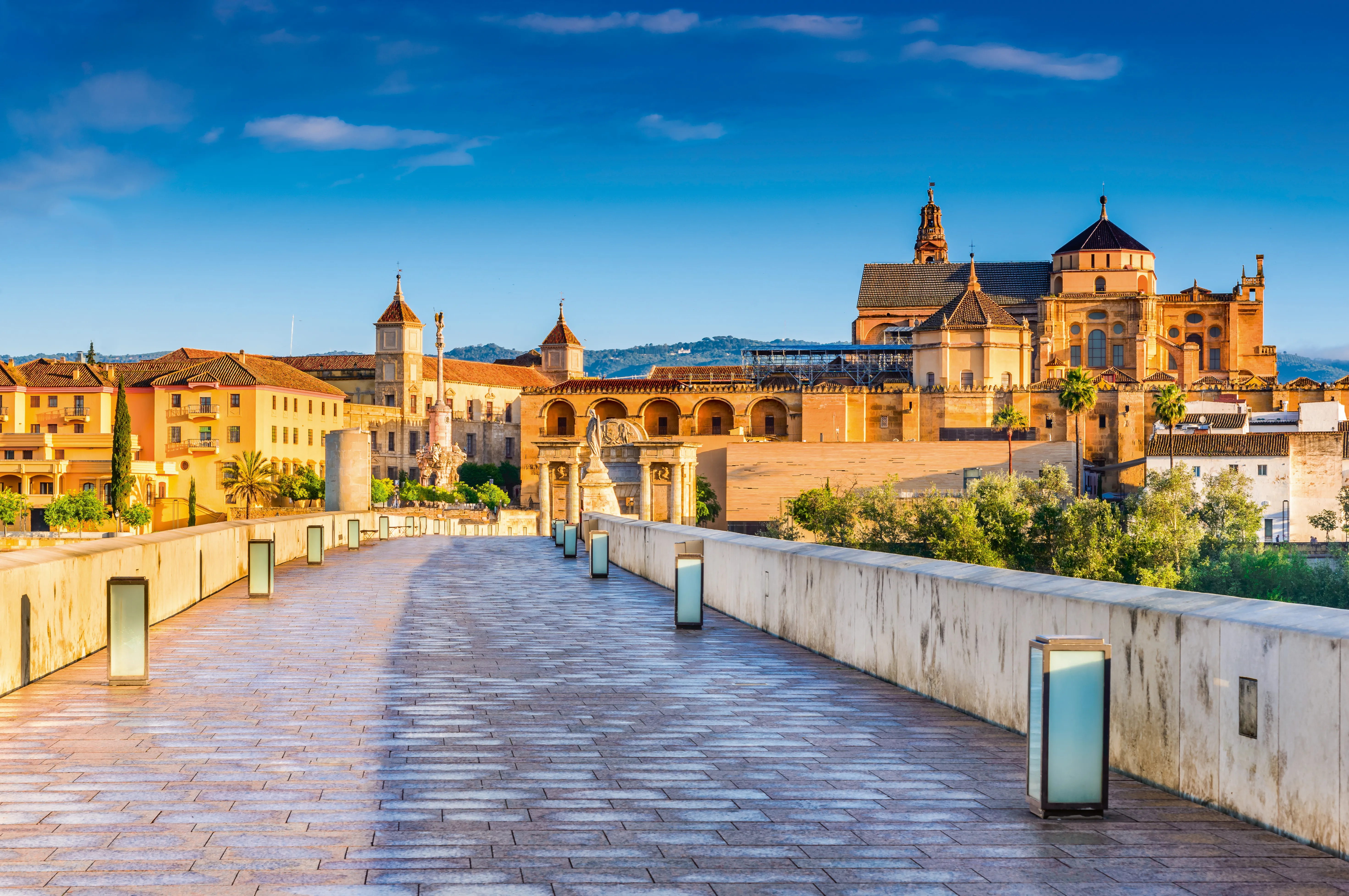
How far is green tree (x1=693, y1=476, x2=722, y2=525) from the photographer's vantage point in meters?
83.5

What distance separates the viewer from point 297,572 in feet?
61.9

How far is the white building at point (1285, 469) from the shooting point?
76.4 metres

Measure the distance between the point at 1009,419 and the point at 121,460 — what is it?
57756 mm

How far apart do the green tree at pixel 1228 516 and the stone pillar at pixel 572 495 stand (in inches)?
1223

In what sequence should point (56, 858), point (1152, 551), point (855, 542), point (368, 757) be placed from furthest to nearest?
point (855, 542) → point (1152, 551) → point (368, 757) → point (56, 858)

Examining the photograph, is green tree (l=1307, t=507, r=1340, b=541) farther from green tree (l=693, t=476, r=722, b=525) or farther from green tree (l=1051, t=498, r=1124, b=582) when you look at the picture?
green tree (l=693, t=476, r=722, b=525)

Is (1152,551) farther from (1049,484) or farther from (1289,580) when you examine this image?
(1049,484)

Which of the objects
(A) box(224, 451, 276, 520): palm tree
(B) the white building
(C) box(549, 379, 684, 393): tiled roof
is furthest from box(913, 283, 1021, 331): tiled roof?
(A) box(224, 451, 276, 520): palm tree

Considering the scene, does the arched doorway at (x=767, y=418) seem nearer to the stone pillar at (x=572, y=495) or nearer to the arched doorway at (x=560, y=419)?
the arched doorway at (x=560, y=419)

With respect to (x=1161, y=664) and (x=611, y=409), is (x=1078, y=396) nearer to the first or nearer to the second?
(x=611, y=409)

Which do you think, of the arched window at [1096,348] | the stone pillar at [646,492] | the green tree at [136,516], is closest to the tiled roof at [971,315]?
the arched window at [1096,348]

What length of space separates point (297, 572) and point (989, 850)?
51.5 feet

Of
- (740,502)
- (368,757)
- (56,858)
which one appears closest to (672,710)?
(368,757)

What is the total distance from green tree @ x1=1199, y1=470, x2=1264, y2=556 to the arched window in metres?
33.4
